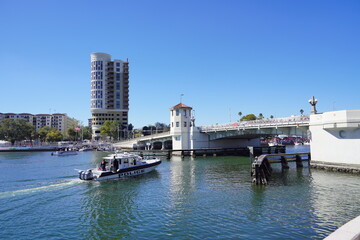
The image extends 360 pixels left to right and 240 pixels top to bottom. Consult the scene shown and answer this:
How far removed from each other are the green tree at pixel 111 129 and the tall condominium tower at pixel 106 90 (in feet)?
26.4

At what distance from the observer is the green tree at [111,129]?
12765cm

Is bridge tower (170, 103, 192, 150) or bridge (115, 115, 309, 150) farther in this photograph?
bridge tower (170, 103, 192, 150)

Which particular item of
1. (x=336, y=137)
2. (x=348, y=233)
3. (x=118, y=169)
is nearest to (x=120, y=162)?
(x=118, y=169)

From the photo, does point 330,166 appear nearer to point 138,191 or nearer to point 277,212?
point 277,212

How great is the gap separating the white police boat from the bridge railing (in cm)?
2523

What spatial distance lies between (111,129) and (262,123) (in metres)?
91.4

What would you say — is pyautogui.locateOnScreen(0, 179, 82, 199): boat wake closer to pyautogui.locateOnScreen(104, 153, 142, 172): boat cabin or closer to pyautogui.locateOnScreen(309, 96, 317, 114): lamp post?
pyautogui.locateOnScreen(104, 153, 142, 172): boat cabin

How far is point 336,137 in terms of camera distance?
34781 mm

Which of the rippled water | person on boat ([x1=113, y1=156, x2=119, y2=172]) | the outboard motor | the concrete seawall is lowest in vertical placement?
the rippled water

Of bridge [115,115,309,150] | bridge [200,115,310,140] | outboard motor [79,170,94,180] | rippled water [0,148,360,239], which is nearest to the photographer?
rippled water [0,148,360,239]

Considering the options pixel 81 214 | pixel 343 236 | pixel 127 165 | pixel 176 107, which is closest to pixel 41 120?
pixel 176 107

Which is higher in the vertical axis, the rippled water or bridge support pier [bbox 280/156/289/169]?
bridge support pier [bbox 280/156/289/169]

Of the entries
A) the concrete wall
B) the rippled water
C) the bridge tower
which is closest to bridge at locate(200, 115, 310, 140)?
the concrete wall

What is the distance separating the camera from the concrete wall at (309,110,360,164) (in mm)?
32438
